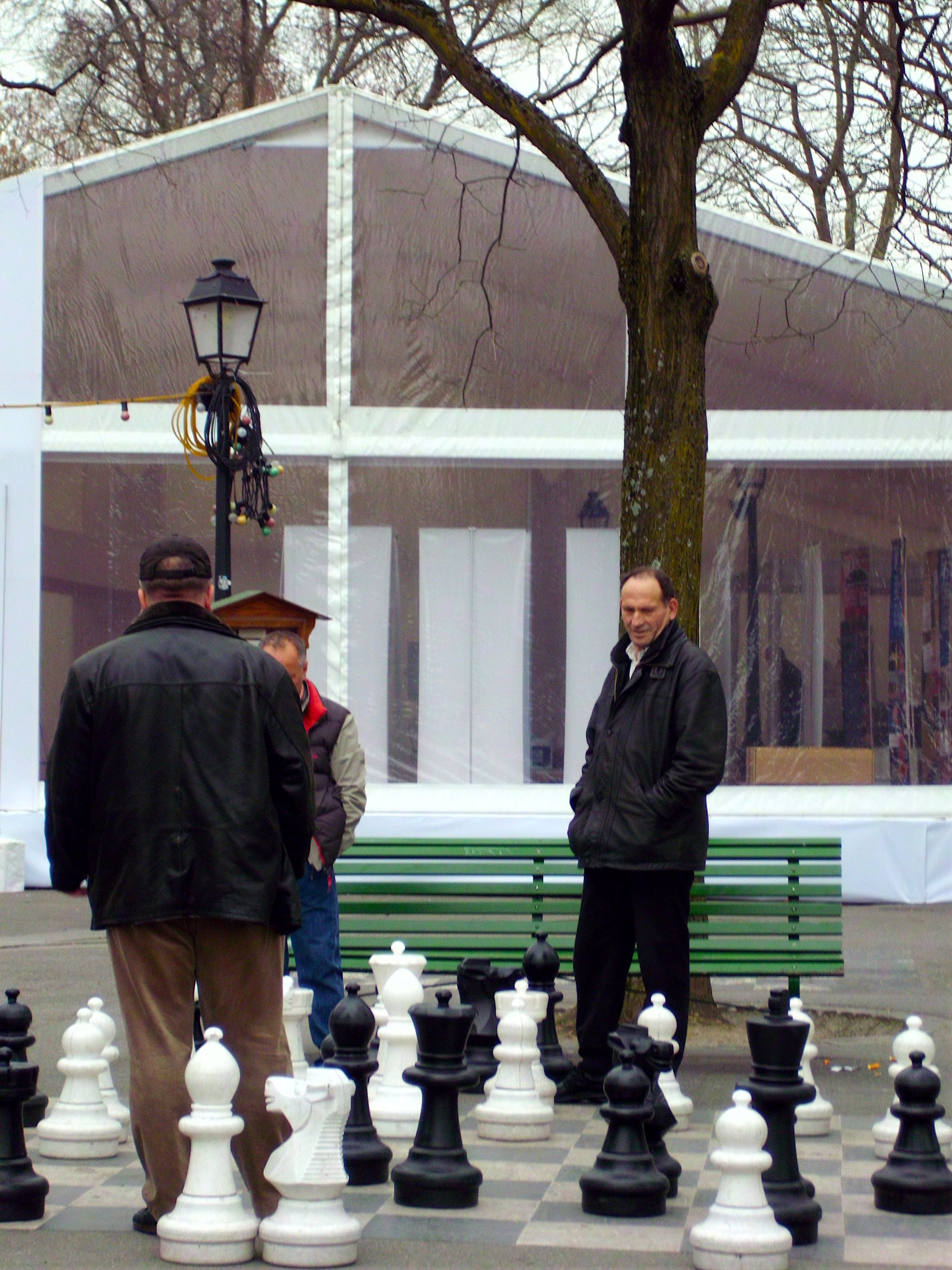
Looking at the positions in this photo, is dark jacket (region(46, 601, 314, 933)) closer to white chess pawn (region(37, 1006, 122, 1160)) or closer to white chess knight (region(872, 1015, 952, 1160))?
white chess pawn (region(37, 1006, 122, 1160))

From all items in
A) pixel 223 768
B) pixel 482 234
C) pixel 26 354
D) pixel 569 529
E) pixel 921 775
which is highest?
pixel 482 234

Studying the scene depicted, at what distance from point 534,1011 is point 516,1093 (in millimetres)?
336

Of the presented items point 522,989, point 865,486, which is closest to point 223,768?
point 522,989

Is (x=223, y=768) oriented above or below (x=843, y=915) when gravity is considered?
above

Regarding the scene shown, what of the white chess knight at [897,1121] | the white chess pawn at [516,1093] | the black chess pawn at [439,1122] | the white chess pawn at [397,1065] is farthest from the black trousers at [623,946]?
the black chess pawn at [439,1122]

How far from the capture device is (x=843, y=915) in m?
12.2

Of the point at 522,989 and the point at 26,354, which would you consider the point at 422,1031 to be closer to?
the point at 522,989

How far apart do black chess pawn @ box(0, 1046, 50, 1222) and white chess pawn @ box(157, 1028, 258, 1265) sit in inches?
19.0

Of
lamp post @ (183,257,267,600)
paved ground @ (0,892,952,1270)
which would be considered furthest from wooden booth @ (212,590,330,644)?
paved ground @ (0,892,952,1270)

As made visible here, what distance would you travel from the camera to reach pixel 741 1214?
4113 millimetres

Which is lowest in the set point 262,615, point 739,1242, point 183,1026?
point 739,1242

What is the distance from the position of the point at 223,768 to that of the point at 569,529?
8.96 metres

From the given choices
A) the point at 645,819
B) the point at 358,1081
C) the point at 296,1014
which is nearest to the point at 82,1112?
the point at 296,1014

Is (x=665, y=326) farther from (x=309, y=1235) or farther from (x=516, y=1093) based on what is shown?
(x=309, y=1235)
